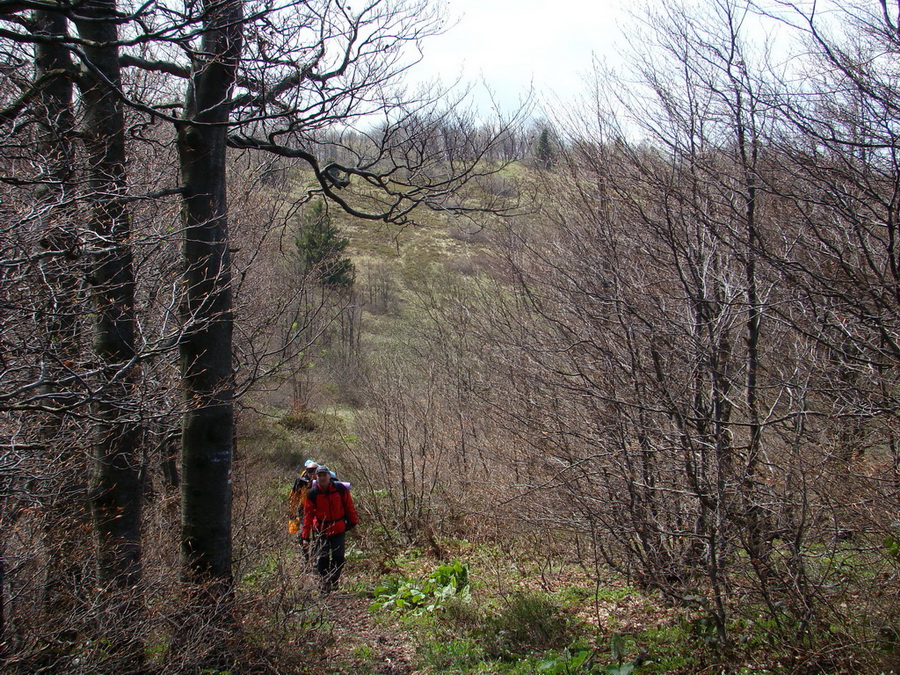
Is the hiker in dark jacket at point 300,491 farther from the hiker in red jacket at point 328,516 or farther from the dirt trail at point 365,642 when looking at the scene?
the dirt trail at point 365,642

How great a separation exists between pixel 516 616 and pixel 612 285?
3645 millimetres

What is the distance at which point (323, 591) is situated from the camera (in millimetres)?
6504

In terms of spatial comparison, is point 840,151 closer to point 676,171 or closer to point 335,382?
point 676,171

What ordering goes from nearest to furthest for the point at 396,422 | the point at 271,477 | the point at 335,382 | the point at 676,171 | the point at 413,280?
the point at 676,171, the point at 396,422, the point at 271,477, the point at 335,382, the point at 413,280

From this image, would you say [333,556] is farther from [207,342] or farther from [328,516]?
[207,342]

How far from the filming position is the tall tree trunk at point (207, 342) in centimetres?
534

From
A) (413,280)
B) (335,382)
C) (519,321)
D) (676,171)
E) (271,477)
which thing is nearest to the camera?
(676,171)

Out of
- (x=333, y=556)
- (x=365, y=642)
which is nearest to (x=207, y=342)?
(x=365, y=642)

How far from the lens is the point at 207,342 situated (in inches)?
214

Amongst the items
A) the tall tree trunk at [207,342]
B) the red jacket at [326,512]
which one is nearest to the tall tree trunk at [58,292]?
the tall tree trunk at [207,342]

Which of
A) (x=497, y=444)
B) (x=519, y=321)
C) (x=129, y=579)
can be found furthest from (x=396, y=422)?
(x=129, y=579)

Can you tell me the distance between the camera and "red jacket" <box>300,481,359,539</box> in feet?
26.5

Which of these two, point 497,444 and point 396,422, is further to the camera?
point 396,422

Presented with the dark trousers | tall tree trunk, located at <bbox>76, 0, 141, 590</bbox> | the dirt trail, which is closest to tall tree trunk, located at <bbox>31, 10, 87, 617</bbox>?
tall tree trunk, located at <bbox>76, 0, 141, 590</bbox>
